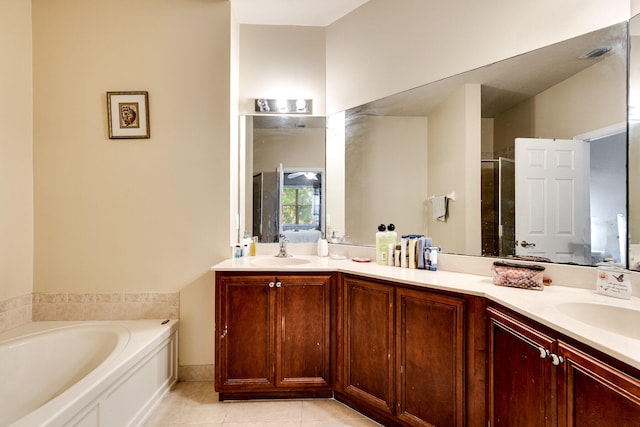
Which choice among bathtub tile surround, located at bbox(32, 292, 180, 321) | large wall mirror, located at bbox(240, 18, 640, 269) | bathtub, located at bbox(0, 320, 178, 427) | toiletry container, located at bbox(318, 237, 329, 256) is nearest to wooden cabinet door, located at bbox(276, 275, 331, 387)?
toiletry container, located at bbox(318, 237, 329, 256)

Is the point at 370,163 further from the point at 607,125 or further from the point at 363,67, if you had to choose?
the point at 607,125

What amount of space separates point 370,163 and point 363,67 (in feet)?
2.51

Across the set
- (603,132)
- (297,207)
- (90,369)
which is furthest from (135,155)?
(603,132)

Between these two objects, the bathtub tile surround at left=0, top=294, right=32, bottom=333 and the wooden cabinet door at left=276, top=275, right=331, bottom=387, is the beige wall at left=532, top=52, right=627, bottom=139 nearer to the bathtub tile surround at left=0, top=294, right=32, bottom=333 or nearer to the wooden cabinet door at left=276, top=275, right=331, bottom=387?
the wooden cabinet door at left=276, top=275, right=331, bottom=387

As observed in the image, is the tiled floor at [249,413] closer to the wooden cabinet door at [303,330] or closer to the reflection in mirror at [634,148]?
the wooden cabinet door at [303,330]

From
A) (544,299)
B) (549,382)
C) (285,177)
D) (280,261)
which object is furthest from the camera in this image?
(285,177)

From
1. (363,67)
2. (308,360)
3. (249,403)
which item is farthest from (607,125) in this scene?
(249,403)

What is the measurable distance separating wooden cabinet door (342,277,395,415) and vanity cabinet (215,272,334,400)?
138 millimetres

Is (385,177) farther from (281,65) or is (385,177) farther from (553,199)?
(281,65)

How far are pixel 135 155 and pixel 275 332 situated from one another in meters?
1.65

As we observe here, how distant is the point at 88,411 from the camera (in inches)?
48.9

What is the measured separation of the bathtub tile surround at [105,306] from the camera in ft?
6.78

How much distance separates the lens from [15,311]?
76.1 inches

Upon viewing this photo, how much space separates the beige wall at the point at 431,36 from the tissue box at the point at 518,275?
122 cm
